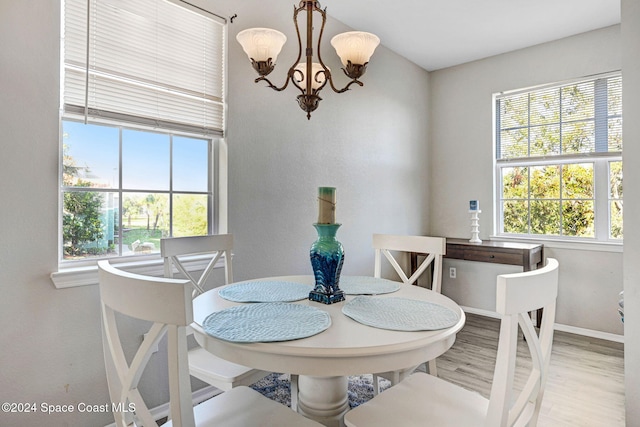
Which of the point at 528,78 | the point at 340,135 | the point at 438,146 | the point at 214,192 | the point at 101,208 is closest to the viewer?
the point at 101,208

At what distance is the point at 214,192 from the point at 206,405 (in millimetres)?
1342

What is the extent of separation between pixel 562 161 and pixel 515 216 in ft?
2.16

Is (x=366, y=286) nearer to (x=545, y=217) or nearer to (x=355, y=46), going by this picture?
(x=355, y=46)

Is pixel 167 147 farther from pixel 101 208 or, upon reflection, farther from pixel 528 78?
pixel 528 78

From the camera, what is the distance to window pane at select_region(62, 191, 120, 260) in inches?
66.3

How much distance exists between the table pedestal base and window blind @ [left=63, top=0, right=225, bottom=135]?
1529mm

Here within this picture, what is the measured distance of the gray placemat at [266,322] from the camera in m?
1.00

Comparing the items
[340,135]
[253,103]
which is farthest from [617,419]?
[253,103]

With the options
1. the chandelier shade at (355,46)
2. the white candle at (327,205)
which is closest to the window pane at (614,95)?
the chandelier shade at (355,46)

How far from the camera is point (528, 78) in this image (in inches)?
135

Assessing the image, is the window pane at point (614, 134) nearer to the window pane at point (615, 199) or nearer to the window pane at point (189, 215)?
the window pane at point (615, 199)

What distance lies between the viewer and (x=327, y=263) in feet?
4.55

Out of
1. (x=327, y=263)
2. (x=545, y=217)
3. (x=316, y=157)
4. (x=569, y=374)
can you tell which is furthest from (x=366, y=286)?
(x=545, y=217)

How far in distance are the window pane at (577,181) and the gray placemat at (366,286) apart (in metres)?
2.59
